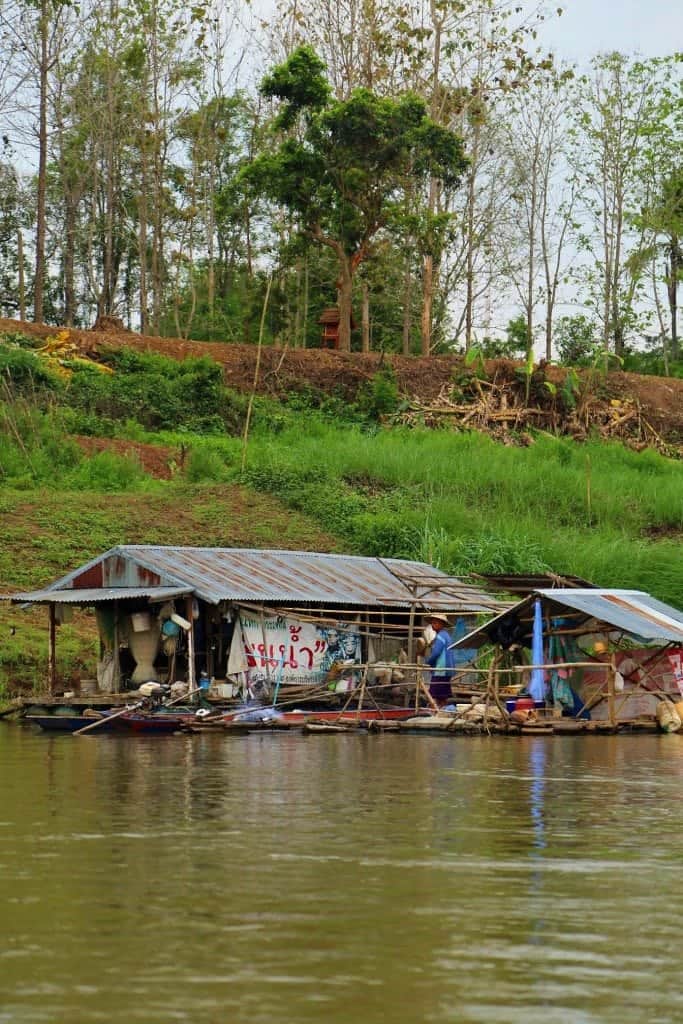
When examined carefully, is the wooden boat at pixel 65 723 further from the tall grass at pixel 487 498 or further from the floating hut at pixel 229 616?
the tall grass at pixel 487 498

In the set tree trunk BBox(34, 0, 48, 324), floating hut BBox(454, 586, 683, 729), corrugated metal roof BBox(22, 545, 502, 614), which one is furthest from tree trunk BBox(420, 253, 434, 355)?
floating hut BBox(454, 586, 683, 729)

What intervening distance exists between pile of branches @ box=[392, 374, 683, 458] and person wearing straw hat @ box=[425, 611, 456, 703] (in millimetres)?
17787

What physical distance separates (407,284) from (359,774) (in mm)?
30571

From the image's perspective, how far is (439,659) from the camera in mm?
19422

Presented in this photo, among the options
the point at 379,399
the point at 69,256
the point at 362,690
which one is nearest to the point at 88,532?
the point at 362,690

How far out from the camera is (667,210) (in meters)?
43.8

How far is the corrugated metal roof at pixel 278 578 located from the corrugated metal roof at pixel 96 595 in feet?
0.53

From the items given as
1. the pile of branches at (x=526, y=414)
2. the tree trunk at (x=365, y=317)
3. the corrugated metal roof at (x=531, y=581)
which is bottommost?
the corrugated metal roof at (x=531, y=581)

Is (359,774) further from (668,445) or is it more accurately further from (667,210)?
(667,210)

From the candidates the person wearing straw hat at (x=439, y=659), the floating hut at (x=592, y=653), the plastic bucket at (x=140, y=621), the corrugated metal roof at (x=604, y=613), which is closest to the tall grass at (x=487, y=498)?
the floating hut at (x=592, y=653)

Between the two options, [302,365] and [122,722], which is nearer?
[122,722]

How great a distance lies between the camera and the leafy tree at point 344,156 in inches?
1423

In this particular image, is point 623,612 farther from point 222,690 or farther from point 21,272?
point 21,272

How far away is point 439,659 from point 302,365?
805 inches
